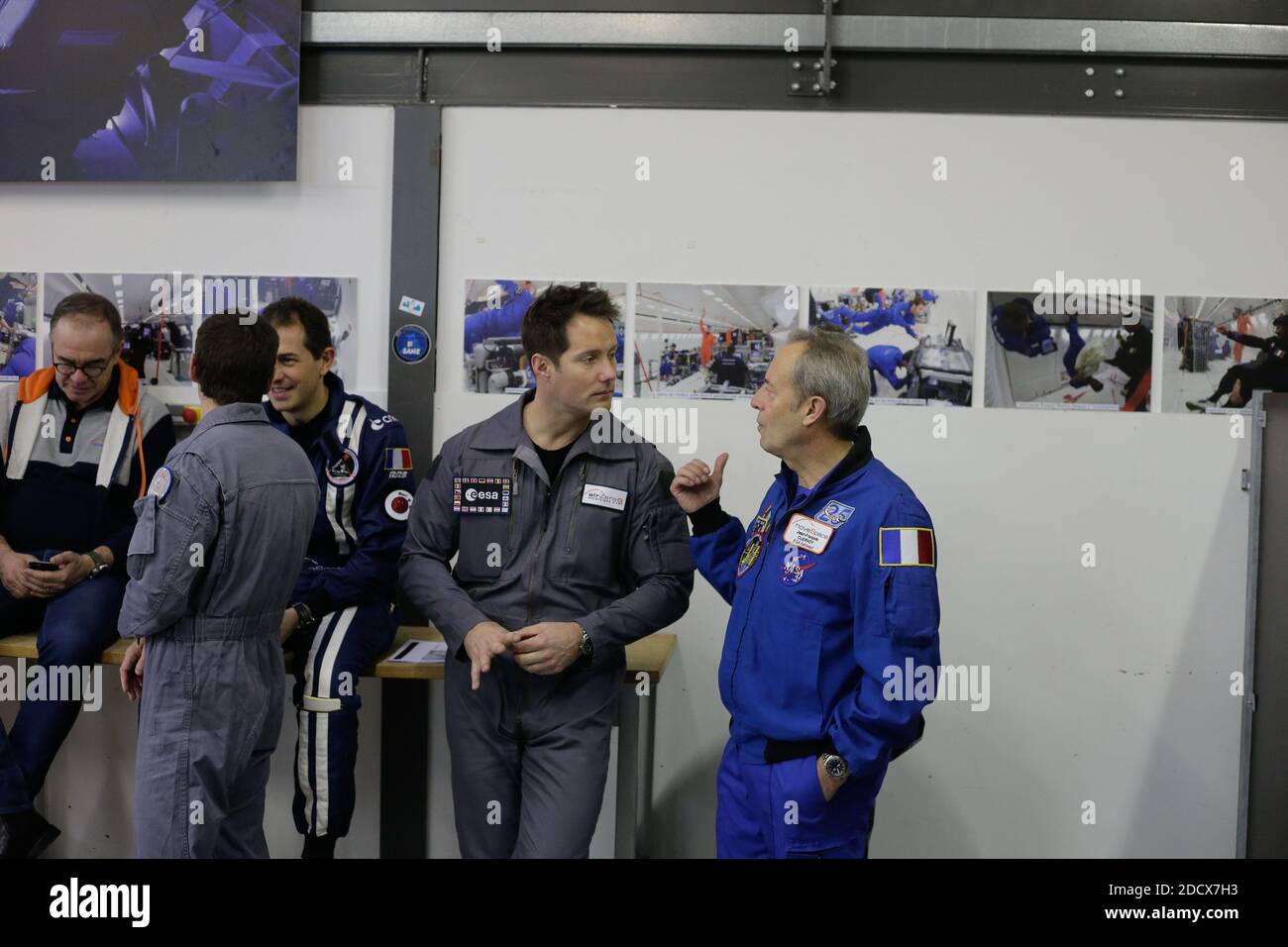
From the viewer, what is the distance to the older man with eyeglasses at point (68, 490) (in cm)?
294

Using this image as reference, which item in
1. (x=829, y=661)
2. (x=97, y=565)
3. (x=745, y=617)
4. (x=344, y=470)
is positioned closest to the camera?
(x=829, y=661)

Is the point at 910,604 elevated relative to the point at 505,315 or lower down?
lower down

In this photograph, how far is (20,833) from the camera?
2859 mm

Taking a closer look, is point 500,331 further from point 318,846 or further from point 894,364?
point 318,846

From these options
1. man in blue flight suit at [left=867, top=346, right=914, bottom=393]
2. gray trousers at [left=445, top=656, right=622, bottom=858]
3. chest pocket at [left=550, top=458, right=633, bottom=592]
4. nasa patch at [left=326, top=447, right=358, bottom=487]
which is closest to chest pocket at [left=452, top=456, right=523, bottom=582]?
chest pocket at [left=550, top=458, right=633, bottom=592]

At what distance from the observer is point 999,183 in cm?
321

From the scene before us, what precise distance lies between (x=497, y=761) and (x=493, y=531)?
535 mm

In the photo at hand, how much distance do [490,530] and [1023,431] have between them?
1702mm

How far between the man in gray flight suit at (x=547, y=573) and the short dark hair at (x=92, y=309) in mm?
1244

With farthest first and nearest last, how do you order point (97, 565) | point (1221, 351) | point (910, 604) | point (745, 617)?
point (1221, 351) → point (97, 565) → point (745, 617) → point (910, 604)

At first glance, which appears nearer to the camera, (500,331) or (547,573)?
(547,573)

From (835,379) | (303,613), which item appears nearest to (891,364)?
(835,379)

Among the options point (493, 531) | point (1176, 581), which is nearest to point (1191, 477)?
point (1176, 581)

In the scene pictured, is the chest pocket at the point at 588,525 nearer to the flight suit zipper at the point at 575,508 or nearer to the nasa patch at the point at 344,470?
the flight suit zipper at the point at 575,508
